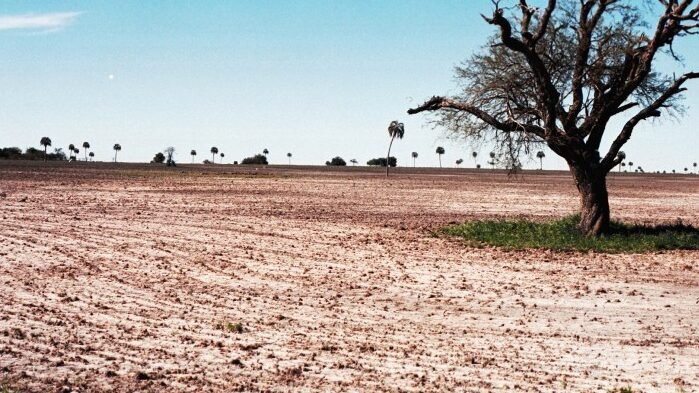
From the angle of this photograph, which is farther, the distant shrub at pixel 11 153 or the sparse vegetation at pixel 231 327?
the distant shrub at pixel 11 153

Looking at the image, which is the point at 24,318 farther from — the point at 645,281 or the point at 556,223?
the point at 556,223

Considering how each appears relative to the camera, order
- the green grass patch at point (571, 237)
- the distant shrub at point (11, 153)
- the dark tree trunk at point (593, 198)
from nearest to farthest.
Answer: the green grass patch at point (571, 237)
the dark tree trunk at point (593, 198)
the distant shrub at point (11, 153)

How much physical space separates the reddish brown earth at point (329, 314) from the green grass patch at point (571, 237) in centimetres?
96

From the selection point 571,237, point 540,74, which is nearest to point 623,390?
point 571,237

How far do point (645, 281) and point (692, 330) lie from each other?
13.7 ft

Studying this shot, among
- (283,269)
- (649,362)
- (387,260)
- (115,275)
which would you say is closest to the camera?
(649,362)

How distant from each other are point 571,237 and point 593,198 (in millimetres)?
Answer: 1382

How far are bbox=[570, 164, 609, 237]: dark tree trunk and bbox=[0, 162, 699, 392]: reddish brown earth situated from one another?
283 cm

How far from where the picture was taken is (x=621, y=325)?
1079 cm

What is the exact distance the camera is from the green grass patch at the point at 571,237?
19125mm

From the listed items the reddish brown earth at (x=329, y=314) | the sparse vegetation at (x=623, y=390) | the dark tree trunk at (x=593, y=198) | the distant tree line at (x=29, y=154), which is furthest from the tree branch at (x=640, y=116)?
the distant tree line at (x=29, y=154)

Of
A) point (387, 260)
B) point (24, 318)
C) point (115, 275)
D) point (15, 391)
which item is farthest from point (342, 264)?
point (15, 391)

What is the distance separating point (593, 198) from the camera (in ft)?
68.4

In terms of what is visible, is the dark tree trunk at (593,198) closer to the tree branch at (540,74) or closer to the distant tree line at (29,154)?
the tree branch at (540,74)
